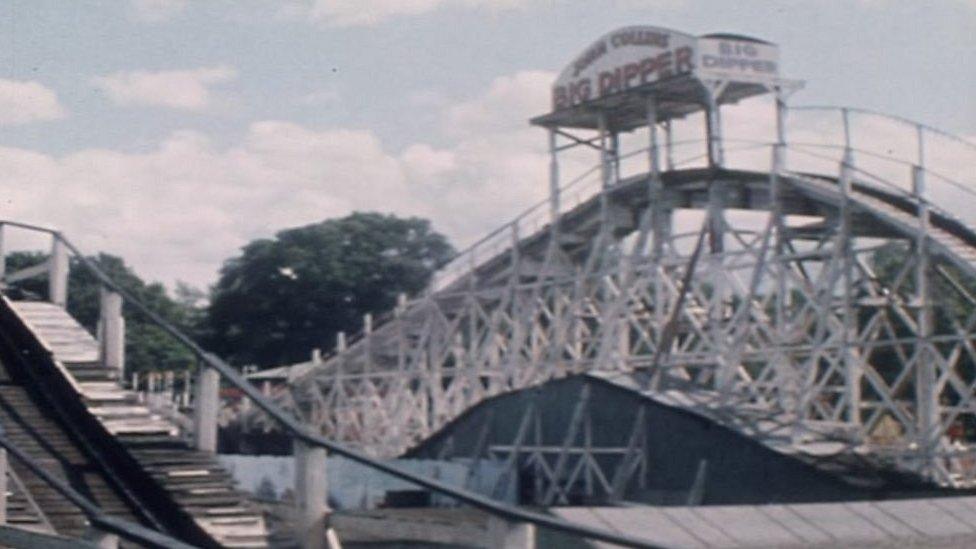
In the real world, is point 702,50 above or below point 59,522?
above

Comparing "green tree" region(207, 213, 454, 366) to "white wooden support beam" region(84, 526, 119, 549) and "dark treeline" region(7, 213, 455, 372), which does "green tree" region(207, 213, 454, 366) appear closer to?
"dark treeline" region(7, 213, 455, 372)

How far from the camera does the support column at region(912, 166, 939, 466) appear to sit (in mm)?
21500

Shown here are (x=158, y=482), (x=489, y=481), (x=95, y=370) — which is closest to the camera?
(x=158, y=482)

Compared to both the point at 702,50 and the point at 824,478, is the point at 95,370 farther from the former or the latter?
the point at 702,50

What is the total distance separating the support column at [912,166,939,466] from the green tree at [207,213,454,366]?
1505 inches

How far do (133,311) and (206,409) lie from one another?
43.8 meters

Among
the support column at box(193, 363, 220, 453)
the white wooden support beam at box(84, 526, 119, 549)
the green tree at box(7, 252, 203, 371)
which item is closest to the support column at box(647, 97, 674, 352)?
the support column at box(193, 363, 220, 453)

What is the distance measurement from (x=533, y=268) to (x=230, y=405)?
62.1 ft

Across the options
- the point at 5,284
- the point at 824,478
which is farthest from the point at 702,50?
the point at 5,284

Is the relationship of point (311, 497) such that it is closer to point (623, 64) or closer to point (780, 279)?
point (780, 279)

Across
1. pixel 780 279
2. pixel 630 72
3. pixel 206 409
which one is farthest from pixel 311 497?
pixel 630 72

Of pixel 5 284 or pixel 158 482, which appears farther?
pixel 5 284

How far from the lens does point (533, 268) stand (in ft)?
101

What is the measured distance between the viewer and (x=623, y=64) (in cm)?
2681
